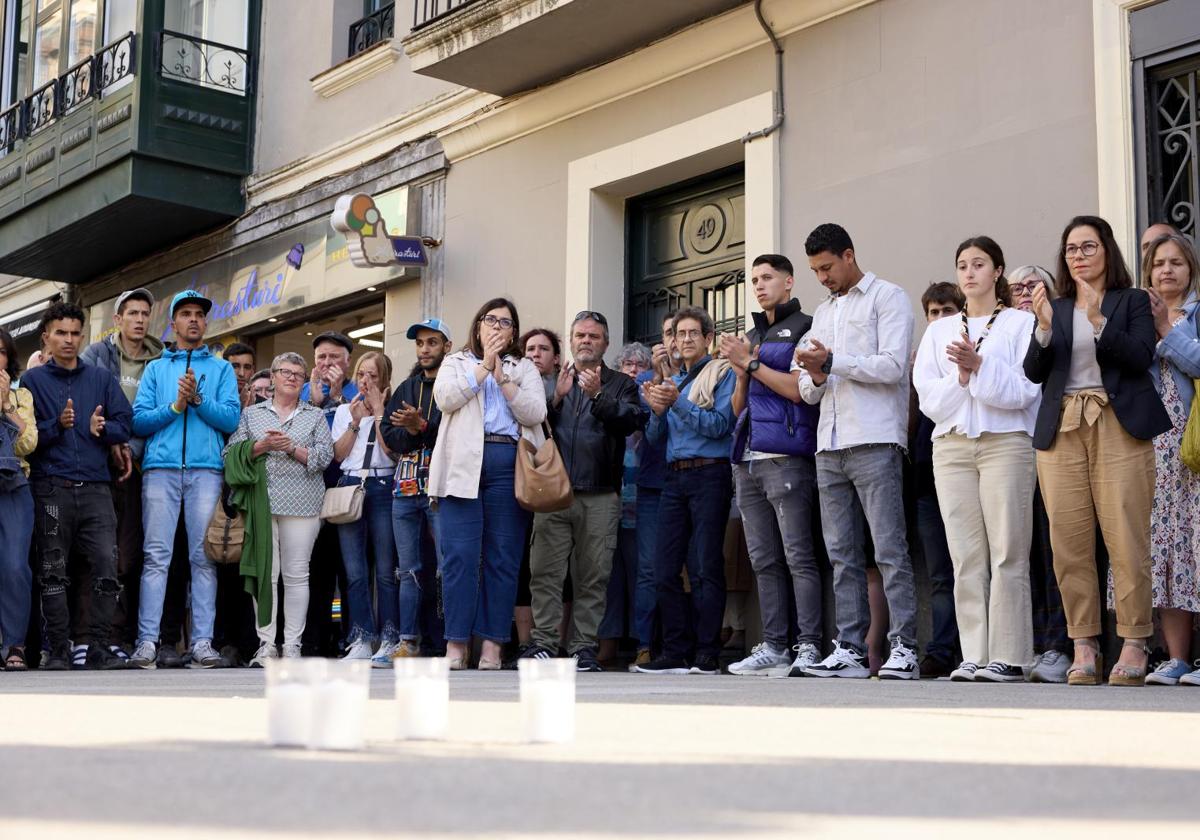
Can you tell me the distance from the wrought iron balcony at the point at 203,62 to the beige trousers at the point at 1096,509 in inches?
424

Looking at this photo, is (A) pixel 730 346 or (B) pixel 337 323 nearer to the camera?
(A) pixel 730 346

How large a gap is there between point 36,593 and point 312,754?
7000 millimetres

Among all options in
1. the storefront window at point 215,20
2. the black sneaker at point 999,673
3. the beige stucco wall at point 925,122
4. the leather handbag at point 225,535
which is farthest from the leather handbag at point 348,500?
the storefront window at point 215,20

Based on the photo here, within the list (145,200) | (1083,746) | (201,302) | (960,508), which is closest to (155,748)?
(1083,746)

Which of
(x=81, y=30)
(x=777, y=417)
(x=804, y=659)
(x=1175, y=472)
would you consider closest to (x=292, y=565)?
(x=777, y=417)

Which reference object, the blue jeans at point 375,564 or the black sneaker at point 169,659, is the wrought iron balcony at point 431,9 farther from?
the black sneaker at point 169,659

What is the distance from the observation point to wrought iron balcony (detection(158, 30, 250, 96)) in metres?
15.3

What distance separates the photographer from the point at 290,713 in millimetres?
3152

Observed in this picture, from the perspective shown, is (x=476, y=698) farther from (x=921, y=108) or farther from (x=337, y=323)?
(x=337, y=323)

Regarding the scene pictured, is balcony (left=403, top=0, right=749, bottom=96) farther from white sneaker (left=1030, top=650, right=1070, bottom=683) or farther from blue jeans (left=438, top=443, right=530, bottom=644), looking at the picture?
white sneaker (left=1030, top=650, right=1070, bottom=683)

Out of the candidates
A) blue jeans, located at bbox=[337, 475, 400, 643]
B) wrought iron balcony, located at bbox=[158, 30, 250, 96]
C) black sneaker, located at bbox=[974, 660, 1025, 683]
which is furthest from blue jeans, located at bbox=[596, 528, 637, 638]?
wrought iron balcony, located at bbox=[158, 30, 250, 96]

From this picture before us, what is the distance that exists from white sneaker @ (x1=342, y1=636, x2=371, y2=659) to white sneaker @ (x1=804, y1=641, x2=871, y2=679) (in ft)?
10.4

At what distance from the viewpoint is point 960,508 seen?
23.8 ft

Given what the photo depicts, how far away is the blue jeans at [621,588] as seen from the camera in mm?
9188
